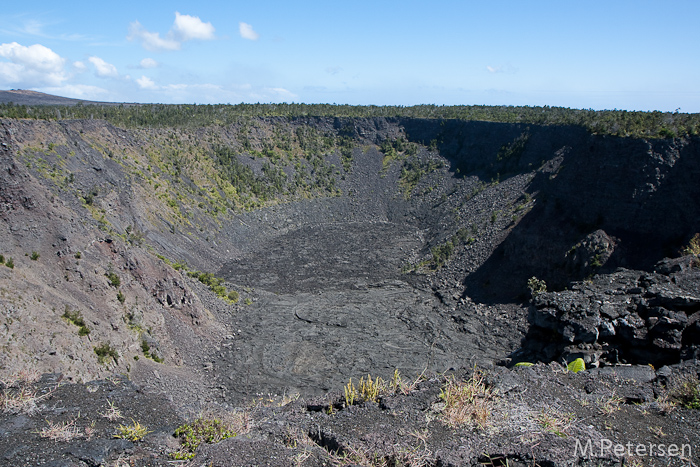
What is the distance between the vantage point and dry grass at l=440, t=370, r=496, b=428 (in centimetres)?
721

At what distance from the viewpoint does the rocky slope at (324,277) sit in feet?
40.1

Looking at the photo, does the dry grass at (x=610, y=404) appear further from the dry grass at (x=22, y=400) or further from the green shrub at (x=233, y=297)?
the green shrub at (x=233, y=297)

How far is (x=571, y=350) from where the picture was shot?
13.6 metres

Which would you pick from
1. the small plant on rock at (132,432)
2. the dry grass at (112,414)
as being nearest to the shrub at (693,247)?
the small plant on rock at (132,432)

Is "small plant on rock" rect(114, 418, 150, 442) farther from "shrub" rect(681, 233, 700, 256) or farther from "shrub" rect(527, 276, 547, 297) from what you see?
"shrub" rect(681, 233, 700, 256)

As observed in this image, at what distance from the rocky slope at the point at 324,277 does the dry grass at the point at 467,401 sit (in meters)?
0.27

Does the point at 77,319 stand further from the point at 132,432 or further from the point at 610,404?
the point at 610,404

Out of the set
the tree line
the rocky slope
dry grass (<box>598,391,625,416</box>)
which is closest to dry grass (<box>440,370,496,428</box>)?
the rocky slope

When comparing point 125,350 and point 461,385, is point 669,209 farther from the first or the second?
point 125,350

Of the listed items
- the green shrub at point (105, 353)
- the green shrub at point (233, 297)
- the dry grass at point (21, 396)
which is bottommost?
the green shrub at point (233, 297)

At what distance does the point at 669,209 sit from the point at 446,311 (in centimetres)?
1189

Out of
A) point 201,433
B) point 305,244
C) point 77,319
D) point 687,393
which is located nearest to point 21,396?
point 201,433

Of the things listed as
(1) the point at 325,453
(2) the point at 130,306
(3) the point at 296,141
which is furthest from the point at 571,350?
(3) the point at 296,141

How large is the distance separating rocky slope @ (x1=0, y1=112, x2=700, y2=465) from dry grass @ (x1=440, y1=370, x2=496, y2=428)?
273mm
